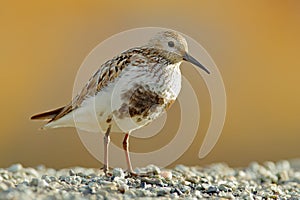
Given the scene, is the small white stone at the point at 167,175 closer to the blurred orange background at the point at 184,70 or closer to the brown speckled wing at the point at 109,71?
the brown speckled wing at the point at 109,71

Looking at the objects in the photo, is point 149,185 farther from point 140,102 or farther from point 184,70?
point 184,70

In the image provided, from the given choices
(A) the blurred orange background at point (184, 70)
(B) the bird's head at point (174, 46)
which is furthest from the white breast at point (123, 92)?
(A) the blurred orange background at point (184, 70)

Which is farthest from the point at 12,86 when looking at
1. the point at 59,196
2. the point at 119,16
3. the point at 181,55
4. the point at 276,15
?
the point at 59,196

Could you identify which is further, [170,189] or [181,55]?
[181,55]

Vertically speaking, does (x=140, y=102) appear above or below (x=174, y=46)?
below

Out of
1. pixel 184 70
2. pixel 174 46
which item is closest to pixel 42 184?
pixel 174 46

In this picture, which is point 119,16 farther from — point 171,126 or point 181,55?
point 181,55

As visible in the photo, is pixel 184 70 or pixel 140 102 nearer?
pixel 140 102

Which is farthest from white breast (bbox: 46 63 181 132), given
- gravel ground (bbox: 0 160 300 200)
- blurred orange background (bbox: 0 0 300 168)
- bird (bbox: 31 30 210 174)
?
blurred orange background (bbox: 0 0 300 168)
